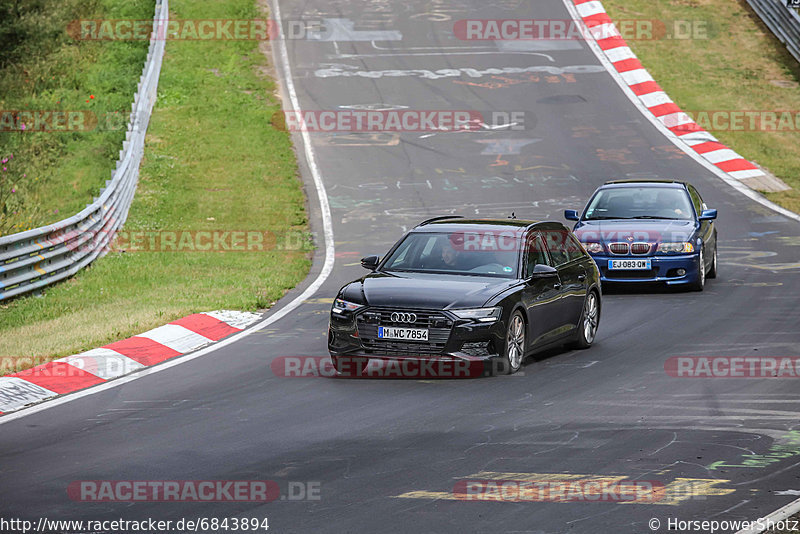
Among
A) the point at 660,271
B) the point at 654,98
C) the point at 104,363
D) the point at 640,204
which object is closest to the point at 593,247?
the point at 660,271

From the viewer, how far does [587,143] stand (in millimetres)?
29734

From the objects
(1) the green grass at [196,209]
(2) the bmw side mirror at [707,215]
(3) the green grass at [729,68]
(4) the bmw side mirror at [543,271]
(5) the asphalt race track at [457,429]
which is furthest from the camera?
(3) the green grass at [729,68]

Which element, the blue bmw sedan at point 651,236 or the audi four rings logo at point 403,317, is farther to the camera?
the blue bmw sedan at point 651,236

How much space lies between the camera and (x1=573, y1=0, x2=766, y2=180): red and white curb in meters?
29.0

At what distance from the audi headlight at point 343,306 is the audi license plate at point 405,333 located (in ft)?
1.30

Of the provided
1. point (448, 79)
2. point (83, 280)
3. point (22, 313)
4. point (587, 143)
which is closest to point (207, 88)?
point (448, 79)

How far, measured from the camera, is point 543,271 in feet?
39.1

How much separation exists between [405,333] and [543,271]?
1845 millimetres

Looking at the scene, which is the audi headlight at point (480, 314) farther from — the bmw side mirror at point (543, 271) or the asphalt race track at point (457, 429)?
the bmw side mirror at point (543, 271)

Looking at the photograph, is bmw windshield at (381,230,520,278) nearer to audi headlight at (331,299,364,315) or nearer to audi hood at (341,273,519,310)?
audi hood at (341,273,519,310)

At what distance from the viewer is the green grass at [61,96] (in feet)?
86.6

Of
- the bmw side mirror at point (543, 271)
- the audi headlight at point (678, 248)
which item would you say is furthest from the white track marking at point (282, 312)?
the audi headlight at point (678, 248)

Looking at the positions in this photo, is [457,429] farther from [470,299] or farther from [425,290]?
[425,290]

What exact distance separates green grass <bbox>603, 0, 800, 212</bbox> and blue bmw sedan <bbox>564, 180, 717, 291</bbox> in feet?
35.0
